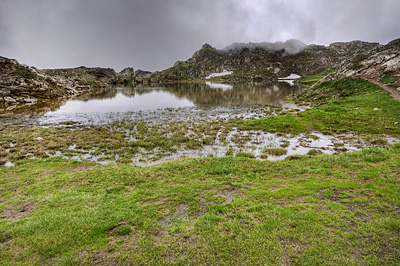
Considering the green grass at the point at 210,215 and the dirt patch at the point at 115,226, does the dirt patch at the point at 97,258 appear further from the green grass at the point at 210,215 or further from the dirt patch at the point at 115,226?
the dirt patch at the point at 115,226

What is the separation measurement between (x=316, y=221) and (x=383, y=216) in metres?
4.06

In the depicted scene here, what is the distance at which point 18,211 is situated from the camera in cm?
1312

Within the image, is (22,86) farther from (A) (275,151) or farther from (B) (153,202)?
(A) (275,151)

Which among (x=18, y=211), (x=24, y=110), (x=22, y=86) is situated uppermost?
(x=22, y=86)

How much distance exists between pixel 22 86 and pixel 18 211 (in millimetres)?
127181

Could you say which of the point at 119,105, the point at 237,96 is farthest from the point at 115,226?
the point at 237,96

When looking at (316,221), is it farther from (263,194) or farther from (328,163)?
(328,163)

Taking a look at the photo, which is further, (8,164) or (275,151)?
(275,151)

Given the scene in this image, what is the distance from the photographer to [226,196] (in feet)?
45.9

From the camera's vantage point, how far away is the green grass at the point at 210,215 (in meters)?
8.84

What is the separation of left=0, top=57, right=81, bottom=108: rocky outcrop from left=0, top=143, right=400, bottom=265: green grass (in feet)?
322

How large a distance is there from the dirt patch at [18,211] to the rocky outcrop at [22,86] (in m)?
99.3

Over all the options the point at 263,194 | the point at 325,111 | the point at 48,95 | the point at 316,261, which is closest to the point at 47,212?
the point at 263,194

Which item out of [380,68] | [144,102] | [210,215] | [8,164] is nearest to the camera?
[210,215]
